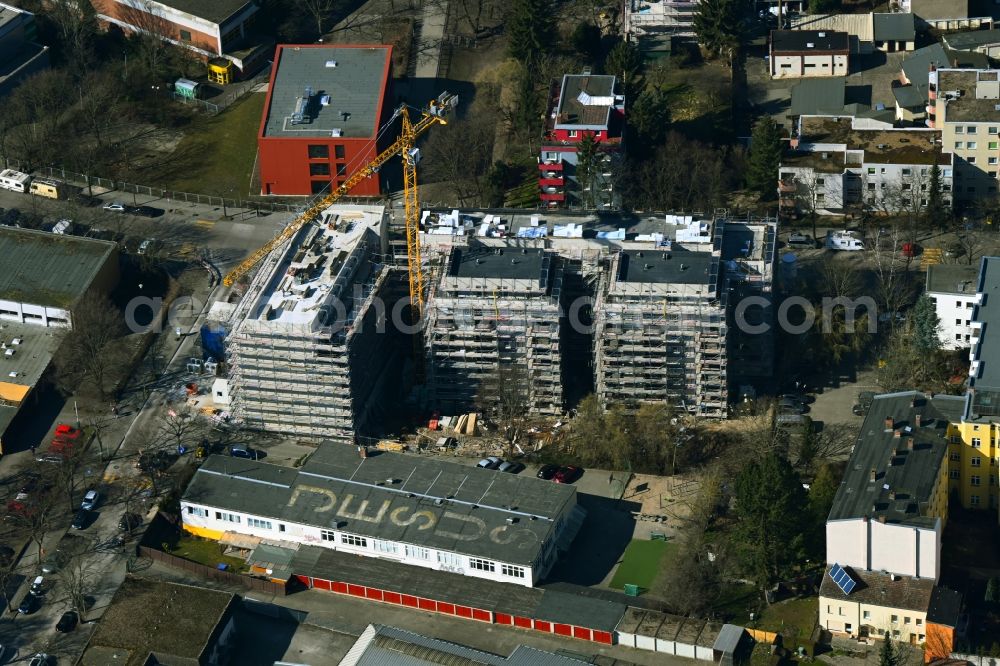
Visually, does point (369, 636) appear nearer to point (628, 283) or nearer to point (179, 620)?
point (179, 620)

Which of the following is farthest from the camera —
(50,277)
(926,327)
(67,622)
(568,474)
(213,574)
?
(50,277)

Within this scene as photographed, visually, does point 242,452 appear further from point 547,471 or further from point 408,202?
point 408,202

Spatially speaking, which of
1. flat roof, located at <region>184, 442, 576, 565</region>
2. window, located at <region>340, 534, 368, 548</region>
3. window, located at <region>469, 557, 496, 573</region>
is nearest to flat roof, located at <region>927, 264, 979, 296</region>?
flat roof, located at <region>184, 442, 576, 565</region>

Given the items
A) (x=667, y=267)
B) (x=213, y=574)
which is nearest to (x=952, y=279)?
(x=667, y=267)

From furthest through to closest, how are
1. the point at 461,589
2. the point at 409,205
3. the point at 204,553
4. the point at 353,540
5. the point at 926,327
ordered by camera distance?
the point at 409,205 → the point at 926,327 → the point at 204,553 → the point at 353,540 → the point at 461,589

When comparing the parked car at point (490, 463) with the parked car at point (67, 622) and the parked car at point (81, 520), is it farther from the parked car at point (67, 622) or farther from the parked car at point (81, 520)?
the parked car at point (67, 622)

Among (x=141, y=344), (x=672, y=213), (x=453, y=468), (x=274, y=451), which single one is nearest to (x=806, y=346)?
(x=672, y=213)
